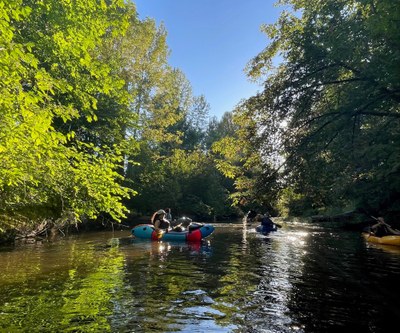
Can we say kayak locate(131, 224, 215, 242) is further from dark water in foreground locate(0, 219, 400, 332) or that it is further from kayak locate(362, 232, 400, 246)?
kayak locate(362, 232, 400, 246)

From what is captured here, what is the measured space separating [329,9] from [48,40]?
9339 mm

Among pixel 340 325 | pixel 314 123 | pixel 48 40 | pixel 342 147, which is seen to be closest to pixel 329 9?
pixel 314 123

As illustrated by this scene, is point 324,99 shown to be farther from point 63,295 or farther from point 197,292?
point 63,295

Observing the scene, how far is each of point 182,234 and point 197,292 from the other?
32.3 ft

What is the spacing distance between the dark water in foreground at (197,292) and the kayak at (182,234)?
4359 mm

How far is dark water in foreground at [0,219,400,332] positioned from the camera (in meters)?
5.25

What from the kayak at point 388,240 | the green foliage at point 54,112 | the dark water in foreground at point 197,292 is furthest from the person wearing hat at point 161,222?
the kayak at point 388,240

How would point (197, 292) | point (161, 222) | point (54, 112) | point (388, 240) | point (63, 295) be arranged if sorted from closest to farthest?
point (63, 295) < point (197, 292) < point (54, 112) < point (388, 240) < point (161, 222)

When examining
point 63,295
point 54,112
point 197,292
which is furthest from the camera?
point 54,112

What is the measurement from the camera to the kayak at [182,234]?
656 inches

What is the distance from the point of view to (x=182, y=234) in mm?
16828

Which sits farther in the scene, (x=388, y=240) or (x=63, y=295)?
(x=388, y=240)

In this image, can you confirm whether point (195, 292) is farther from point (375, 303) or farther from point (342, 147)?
point (342, 147)

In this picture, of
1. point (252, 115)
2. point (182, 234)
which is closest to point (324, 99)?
point (252, 115)
